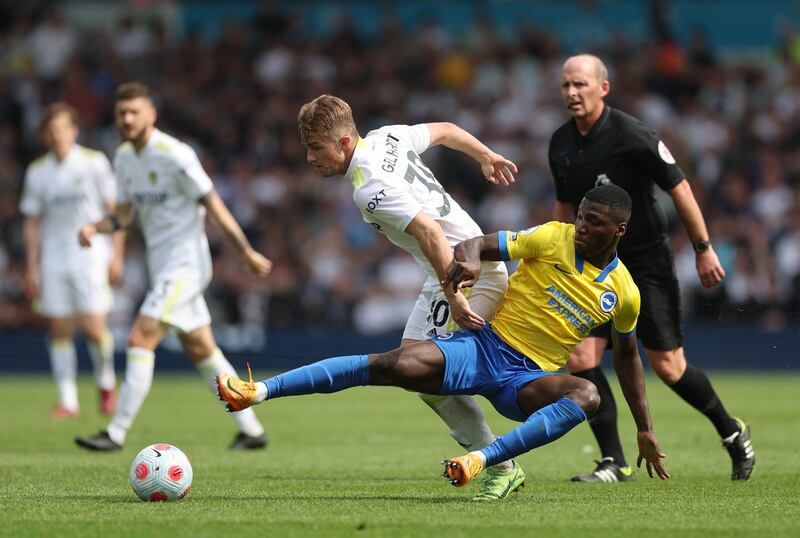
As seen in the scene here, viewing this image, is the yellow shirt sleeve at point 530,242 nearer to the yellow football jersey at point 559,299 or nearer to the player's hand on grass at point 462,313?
the yellow football jersey at point 559,299

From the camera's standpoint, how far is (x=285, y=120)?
21547mm

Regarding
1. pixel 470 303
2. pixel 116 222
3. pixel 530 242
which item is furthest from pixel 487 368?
pixel 116 222

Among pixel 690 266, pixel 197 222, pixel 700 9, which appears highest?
pixel 700 9

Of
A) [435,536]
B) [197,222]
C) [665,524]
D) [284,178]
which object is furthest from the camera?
[284,178]

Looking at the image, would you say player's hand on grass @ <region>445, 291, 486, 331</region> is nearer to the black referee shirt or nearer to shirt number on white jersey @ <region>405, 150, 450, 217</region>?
shirt number on white jersey @ <region>405, 150, 450, 217</region>

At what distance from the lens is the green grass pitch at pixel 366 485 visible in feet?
18.7

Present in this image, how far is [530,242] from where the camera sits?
6672mm

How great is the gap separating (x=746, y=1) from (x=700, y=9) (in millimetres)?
851

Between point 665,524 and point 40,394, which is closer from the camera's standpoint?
point 665,524

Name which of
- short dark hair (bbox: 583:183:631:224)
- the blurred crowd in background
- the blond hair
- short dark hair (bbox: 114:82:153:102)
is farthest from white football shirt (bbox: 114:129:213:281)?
the blurred crowd in background

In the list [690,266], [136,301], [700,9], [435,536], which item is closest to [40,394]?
[136,301]

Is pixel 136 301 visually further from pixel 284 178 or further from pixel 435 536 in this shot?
pixel 435 536

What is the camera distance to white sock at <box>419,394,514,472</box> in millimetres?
7117

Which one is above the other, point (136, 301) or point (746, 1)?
point (746, 1)
